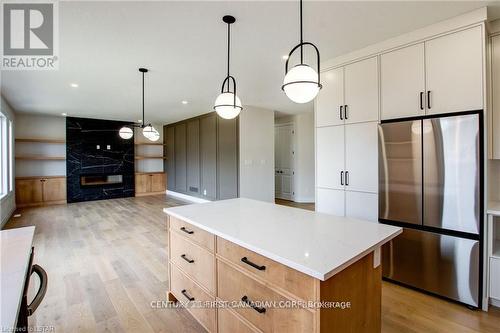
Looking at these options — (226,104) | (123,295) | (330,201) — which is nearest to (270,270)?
(226,104)

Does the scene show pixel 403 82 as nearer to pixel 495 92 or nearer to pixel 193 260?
pixel 495 92

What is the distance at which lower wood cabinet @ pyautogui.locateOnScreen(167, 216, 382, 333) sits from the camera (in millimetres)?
1142

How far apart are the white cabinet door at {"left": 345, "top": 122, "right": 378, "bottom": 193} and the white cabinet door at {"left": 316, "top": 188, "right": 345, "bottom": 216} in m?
0.18

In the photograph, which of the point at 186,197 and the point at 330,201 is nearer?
the point at 330,201

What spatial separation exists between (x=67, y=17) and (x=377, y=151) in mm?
3512

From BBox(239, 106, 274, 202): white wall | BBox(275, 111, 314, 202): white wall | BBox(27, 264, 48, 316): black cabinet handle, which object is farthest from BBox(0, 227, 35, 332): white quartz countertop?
BBox(275, 111, 314, 202): white wall

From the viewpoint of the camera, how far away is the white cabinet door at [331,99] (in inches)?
125

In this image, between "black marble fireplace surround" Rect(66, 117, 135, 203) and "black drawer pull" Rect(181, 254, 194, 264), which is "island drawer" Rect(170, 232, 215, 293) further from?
"black marble fireplace surround" Rect(66, 117, 135, 203)

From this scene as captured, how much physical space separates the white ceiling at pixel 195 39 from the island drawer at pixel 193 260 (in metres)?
2.07

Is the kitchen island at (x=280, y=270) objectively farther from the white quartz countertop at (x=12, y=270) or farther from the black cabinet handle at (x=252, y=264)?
the white quartz countertop at (x=12, y=270)

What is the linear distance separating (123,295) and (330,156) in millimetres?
2909

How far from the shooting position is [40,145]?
24.8 feet

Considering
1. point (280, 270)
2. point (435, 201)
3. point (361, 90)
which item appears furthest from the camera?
point (361, 90)

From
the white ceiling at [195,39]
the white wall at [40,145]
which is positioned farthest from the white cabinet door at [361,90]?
the white wall at [40,145]
